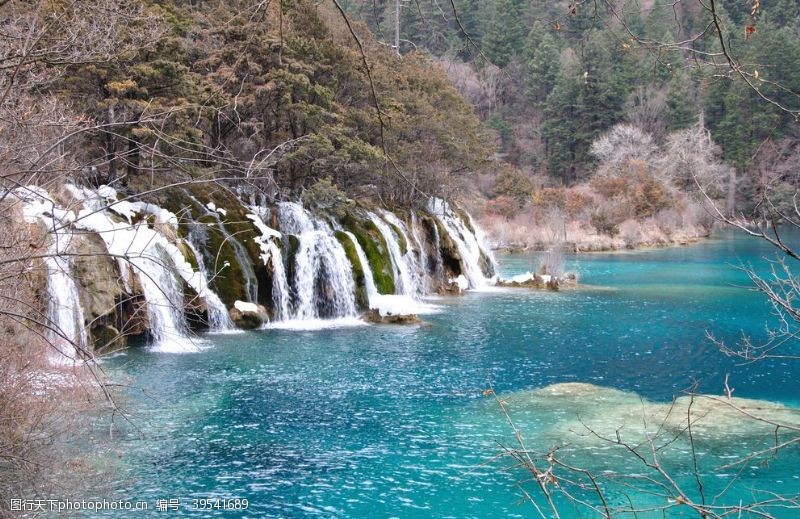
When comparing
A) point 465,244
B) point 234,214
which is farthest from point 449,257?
point 234,214

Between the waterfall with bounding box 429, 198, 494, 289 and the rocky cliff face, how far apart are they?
1.73m

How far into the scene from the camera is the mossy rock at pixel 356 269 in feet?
65.7

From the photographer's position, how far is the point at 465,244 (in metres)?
28.2

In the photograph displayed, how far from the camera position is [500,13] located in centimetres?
4869

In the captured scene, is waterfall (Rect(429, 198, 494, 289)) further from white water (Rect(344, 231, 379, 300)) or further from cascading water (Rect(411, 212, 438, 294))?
white water (Rect(344, 231, 379, 300))

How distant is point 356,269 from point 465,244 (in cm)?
888

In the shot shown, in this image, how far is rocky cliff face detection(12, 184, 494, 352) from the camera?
585 inches

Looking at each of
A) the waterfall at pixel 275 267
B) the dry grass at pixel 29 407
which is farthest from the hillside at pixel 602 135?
the dry grass at pixel 29 407

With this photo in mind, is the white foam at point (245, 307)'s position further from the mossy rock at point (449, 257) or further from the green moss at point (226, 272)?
the mossy rock at point (449, 257)

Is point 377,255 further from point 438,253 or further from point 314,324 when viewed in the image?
point 438,253

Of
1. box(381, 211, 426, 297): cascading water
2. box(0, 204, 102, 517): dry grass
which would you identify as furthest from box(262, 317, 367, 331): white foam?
box(0, 204, 102, 517): dry grass

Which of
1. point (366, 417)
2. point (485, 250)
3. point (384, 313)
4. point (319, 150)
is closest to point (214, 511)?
point (366, 417)

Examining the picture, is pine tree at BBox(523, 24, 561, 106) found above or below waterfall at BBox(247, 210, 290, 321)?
above

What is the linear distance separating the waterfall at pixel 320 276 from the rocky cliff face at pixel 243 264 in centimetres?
3
